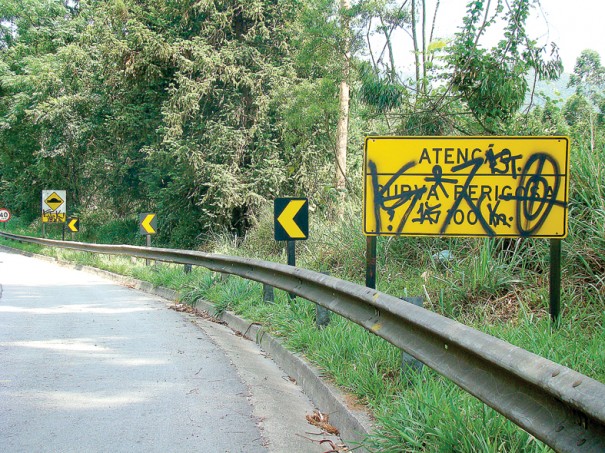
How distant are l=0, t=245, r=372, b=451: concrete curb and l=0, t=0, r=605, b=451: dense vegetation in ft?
0.52

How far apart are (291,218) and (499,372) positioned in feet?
20.0

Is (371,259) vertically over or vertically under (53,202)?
under

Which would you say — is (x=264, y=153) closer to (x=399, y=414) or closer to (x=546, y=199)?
(x=546, y=199)

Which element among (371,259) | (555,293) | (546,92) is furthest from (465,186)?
(546,92)

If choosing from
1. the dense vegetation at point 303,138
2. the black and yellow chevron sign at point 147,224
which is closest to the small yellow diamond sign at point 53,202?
the dense vegetation at point 303,138

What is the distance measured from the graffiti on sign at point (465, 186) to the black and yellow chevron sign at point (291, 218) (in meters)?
2.58

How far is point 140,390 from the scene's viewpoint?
18.6ft

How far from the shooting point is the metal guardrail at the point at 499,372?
236 cm

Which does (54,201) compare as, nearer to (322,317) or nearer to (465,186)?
(322,317)

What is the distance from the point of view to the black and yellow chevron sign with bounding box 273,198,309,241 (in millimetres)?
8938

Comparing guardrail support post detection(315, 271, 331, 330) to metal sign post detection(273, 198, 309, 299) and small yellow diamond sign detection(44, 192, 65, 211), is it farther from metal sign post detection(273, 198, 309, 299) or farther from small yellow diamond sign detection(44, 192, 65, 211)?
small yellow diamond sign detection(44, 192, 65, 211)

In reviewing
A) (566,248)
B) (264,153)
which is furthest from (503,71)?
(264,153)

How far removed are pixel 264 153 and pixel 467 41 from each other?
13.8 metres

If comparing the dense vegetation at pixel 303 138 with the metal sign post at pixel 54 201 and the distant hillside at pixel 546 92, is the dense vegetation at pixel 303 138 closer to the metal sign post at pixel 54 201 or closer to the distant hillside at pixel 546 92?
the distant hillside at pixel 546 92
